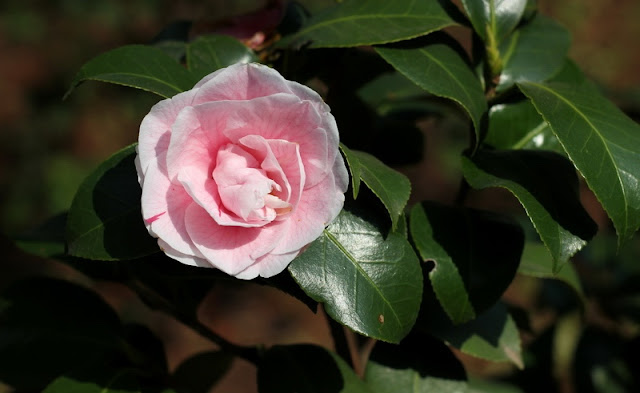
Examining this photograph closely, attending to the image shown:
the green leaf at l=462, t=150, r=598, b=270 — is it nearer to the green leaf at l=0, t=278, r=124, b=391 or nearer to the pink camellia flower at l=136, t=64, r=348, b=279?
the pink camellia flower at l=136, t=64, r=348, b=279

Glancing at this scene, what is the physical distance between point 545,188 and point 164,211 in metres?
0.46

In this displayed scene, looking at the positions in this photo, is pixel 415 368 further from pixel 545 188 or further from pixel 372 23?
pixel 372 23

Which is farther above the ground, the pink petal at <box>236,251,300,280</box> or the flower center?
the flower center

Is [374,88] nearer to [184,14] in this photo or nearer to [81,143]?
[184,14]

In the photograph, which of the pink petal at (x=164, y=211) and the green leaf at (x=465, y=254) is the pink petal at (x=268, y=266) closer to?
the pink petal at (x=164, y=211)

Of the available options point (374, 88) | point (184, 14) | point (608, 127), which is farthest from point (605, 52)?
point (608, 127)

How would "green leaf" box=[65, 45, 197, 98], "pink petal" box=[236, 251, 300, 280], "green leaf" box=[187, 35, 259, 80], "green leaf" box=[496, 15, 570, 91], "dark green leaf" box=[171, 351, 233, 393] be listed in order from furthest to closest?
"dark green leaf" box=[171, 351, 233, 393] < "green leaf" box=[496, 15, 570, 91] < "green leaf" box=[187, 35, 259, 80] < "green leaf" box=[65, 45, 197, 98] < "pink petal" box=[236, 251, 300, 280]

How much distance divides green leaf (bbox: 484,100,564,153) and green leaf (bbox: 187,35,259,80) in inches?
13.9

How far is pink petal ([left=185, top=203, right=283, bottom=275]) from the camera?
0.75 m

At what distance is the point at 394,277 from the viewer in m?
0.86

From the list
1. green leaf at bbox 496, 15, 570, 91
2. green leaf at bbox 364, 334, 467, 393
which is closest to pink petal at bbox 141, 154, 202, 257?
green leaf at bbox 364, 334, 467, 393

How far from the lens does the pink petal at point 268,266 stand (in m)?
0.75

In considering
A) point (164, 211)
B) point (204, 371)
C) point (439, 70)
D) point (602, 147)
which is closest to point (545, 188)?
point (602, 147)

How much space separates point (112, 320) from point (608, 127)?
783 mm
